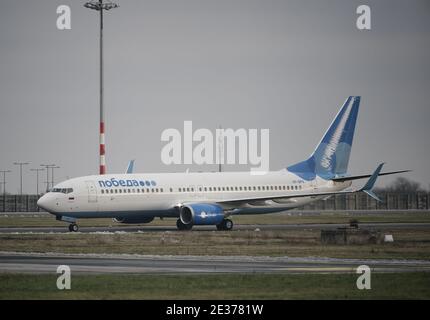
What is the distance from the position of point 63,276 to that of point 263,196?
43.7m

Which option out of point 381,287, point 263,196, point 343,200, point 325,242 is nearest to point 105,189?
point 263,196

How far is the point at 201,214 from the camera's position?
7381 centimetres

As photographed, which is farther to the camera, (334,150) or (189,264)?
(334,150)

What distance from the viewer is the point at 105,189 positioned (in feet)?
239

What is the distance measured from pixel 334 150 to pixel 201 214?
666 inches

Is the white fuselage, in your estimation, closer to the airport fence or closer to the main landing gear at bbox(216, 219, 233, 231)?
the main landing gear at bbox(216, 219, 233, 231)

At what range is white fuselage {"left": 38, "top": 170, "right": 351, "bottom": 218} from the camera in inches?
2847

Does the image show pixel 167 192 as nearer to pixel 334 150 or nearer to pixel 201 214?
pixel 201 214

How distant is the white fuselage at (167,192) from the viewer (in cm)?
7231

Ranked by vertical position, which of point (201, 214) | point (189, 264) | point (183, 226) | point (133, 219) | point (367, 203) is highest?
point (201, 214)

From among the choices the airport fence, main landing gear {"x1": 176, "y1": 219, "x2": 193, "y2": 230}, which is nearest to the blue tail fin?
main landing gear {"x1": 176, "y1": 219, "x2": 193, "y2": 230}

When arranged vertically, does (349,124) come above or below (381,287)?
above

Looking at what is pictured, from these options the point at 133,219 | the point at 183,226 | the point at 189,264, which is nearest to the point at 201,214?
the point at 183,226
